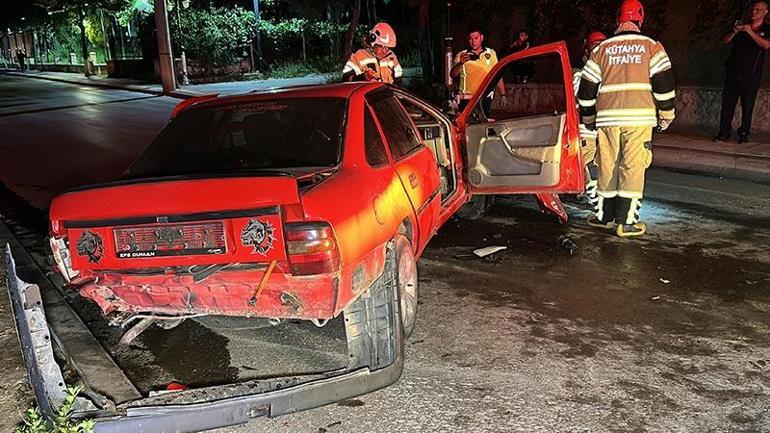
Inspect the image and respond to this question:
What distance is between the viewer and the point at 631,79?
555 cm

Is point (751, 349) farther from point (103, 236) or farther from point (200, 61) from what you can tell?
point (200, 61)

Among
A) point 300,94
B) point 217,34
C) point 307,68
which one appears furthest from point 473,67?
point 217,34

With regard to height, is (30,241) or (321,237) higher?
(321,237)

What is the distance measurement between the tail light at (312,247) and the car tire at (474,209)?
12.4 ft

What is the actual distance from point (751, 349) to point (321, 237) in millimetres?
2485

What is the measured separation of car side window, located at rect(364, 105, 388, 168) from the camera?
374 cm

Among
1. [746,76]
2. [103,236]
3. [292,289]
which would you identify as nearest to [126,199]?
[103,236]

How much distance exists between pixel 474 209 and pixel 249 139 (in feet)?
10.1

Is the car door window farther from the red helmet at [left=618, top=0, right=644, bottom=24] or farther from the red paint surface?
the red paint surface

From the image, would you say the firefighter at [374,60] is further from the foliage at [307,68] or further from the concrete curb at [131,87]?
the foliage at [307,68]

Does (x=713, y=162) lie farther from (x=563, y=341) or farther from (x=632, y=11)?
(x=563, y=341)

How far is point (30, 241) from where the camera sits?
6363 millimetres

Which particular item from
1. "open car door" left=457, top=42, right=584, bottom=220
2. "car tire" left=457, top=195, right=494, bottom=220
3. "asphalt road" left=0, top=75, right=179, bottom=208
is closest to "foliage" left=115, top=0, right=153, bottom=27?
"asphalt road" left=0, top=75, right=179, bottom=208

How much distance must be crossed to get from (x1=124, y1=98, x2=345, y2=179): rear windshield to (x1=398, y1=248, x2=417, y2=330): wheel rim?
2.32 ft
